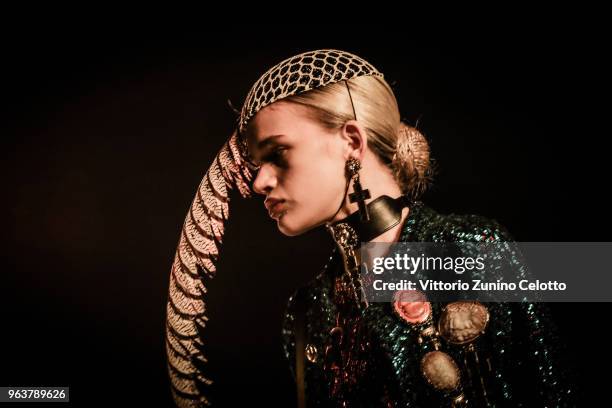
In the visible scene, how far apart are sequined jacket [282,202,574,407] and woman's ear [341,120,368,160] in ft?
0.78

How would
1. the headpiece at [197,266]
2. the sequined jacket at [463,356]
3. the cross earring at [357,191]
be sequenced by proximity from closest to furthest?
the sequined jacket at [463,356] < the cross earring at [357,191] < the headpiece at [197,266]

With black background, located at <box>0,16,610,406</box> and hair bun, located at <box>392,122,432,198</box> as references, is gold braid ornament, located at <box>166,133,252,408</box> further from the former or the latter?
hair bun, located at <box>392,122,432,198</box>

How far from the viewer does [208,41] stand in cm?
171

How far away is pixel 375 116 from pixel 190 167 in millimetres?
766

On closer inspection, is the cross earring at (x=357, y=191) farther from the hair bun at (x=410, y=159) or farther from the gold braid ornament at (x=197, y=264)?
the gold braid ornament at (x=197, y=264)

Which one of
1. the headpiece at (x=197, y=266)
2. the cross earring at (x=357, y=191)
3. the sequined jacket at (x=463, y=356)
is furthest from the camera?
the headpiece at (x=197, y=266)

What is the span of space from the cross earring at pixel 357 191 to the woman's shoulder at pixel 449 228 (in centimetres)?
13

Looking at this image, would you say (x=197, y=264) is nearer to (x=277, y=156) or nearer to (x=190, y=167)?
(x=190, y=167)

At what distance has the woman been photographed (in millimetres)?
1123

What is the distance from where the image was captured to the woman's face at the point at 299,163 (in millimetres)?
1281

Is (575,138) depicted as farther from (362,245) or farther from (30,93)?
(30,93)

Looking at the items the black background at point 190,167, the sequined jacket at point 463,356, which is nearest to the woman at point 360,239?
the sequined jacket at point 463,356

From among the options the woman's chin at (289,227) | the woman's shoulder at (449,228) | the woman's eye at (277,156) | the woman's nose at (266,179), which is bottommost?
the woman's shoulder at (449,228)

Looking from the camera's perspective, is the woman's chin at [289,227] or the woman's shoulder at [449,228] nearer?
the woman's shoulder at [449,228]
